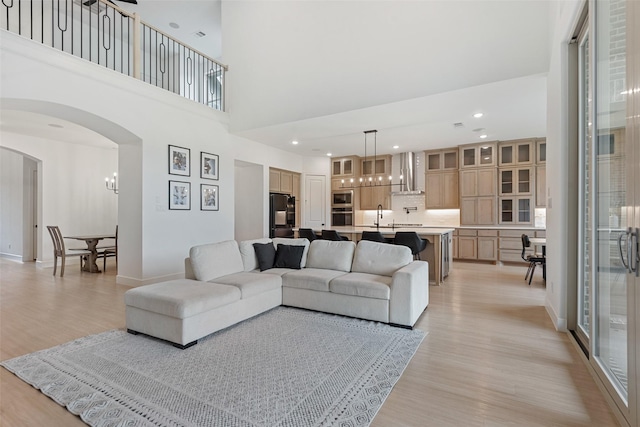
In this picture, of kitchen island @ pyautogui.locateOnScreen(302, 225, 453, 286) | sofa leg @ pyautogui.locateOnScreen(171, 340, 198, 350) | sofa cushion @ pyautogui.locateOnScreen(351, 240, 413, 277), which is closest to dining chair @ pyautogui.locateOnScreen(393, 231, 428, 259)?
kitchen island @ pyautogui.locateOnScreen(302, 225, 453, 286)

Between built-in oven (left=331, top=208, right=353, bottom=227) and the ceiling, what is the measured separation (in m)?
2.18

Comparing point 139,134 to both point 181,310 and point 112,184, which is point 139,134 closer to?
point 181,310

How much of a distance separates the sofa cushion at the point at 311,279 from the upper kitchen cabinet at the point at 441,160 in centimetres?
562

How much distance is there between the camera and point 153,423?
1.77 m

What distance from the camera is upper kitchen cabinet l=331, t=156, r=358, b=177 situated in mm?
9289

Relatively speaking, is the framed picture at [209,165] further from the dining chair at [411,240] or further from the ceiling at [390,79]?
the dining chair at [411,240]


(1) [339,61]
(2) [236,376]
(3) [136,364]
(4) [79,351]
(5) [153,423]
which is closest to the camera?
(5) [153,423]

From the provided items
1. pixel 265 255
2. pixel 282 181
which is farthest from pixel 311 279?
pixel 282 181

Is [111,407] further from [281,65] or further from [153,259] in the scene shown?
[281,65]

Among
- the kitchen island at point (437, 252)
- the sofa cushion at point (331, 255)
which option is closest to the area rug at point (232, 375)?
the sofa cushion at point (331, 255)

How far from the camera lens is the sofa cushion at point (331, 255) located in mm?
4145

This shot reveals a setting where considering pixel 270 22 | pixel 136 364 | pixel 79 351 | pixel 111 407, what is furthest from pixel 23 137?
pixel 111 407

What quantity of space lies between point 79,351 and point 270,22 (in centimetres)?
583

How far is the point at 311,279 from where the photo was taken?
148 inches
